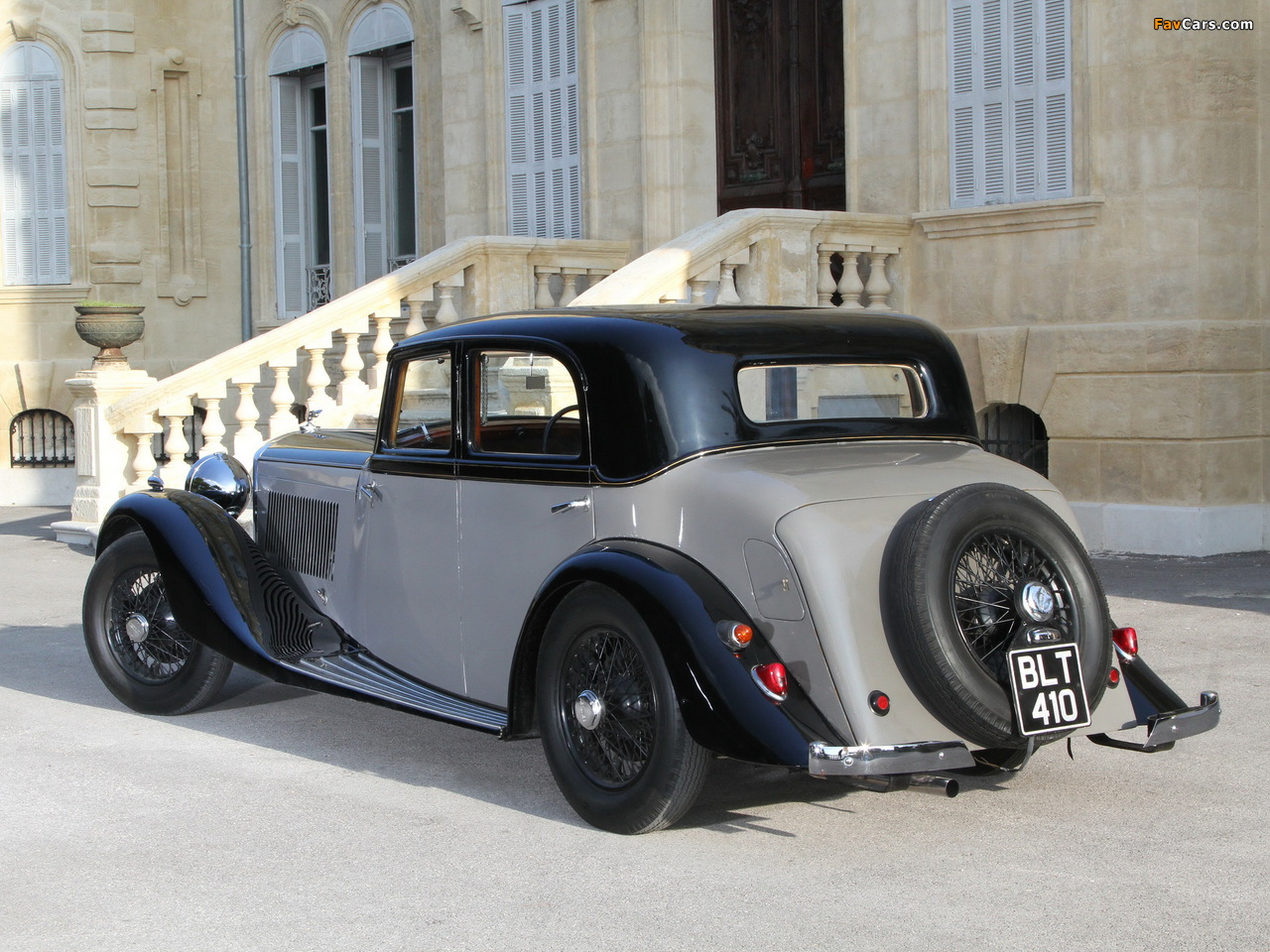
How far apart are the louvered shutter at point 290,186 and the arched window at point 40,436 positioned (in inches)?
117

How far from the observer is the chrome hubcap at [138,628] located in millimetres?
6629

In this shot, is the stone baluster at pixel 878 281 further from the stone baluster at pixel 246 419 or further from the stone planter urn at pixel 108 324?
the stone planter urn at pixel 108 324

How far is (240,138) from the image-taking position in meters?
19.4

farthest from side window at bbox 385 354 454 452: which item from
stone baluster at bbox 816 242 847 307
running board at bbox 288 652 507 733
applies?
stone baluster at bbox 816 242 847 307

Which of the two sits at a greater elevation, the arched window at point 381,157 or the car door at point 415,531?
the arched window at point 381,157

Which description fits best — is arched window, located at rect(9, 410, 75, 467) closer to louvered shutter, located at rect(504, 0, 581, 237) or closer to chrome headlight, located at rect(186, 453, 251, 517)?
louvered shutter, located at rect(504, 0, 581, 237)

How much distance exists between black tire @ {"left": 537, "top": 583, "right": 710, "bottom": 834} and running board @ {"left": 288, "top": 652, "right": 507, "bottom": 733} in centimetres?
31

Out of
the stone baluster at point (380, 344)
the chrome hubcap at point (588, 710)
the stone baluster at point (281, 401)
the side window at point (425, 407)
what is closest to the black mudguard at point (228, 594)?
the side window at point (425, 407)

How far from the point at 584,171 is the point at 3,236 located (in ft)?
27.9

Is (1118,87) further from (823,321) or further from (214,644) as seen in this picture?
(214,644)

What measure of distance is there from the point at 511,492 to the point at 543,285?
8521 millimetres

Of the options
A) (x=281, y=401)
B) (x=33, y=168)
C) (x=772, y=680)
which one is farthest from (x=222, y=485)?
(x=33, y=168)

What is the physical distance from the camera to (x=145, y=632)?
6.63 meters

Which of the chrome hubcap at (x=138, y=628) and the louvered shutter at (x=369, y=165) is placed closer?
the chrome hubcap at (x=138, y=628)
